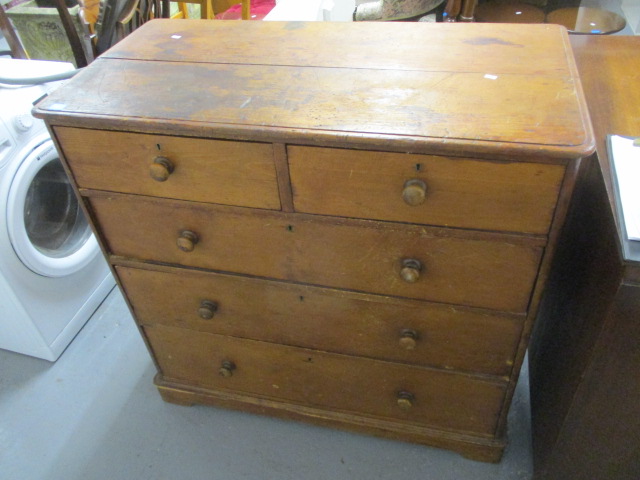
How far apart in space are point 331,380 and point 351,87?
2.29ft

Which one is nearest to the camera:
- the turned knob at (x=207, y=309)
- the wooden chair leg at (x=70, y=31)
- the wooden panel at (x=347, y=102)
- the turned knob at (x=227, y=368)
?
the wooden panel at (x=347, y=102)

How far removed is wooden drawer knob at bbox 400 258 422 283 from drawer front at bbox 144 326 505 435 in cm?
31

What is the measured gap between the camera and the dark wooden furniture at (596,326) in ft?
2.50

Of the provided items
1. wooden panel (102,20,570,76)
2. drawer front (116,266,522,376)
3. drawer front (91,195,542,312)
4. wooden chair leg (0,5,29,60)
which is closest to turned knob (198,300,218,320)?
drawer front (116,266,522,376)

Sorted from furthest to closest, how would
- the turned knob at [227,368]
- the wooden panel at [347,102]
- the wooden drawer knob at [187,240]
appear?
the turned knob at [227,368] → the wooden drawer knob at [187,240] → the wooden panel at [347,102]

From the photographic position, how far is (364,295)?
0.96 meters

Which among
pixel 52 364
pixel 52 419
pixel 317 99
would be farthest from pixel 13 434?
pixel 317 99

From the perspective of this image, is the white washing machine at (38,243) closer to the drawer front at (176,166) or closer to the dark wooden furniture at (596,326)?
the drawer front at (176,166)

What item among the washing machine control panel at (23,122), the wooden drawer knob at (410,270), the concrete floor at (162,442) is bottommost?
the concrete floor at (162,442)

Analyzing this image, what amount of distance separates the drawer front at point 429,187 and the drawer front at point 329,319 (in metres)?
0.22

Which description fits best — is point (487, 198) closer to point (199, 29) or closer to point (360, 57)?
point (360, 57)

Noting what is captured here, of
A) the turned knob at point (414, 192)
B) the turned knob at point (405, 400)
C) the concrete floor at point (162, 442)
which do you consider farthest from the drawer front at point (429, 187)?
the concrete floor at point (162, 442)

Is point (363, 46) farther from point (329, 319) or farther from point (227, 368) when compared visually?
point (227, 368)

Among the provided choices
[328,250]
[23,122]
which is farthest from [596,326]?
[23,122]
